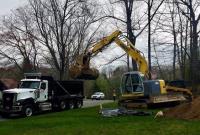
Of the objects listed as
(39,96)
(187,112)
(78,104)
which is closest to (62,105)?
(78,104)

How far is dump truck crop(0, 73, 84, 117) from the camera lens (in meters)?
33.7

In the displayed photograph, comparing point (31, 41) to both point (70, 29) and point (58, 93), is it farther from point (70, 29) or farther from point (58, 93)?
point (58, 93)

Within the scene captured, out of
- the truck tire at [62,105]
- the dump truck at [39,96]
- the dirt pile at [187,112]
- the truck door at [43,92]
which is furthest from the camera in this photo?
the truck tire at [62,105]

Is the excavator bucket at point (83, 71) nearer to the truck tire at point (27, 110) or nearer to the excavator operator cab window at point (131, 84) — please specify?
the excavator operator cab window at point (131, 84)

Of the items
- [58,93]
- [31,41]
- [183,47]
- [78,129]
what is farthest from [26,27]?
[78,129]

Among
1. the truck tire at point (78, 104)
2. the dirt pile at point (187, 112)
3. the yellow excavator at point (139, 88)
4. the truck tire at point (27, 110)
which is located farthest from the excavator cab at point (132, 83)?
the dirt pile at point (187, 112)

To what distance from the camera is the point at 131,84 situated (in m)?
35.2

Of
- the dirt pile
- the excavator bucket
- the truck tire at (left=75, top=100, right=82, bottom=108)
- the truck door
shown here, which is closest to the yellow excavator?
the excavator bucket

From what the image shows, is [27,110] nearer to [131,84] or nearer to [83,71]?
[83,71]

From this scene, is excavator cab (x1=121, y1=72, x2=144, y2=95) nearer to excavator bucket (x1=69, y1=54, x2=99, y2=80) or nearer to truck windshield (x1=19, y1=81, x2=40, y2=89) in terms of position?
excavator bucket (x1=69, y1=54, x2=99, y2=80)

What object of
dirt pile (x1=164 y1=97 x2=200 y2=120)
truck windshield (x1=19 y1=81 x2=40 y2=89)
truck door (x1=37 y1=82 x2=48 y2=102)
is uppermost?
→ truck windshield (x1=19 y1=81 x2=40 y2=89)

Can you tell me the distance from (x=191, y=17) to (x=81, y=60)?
51.9 ft

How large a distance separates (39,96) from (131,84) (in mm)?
6832

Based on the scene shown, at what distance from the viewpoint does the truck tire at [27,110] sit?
33.6m
